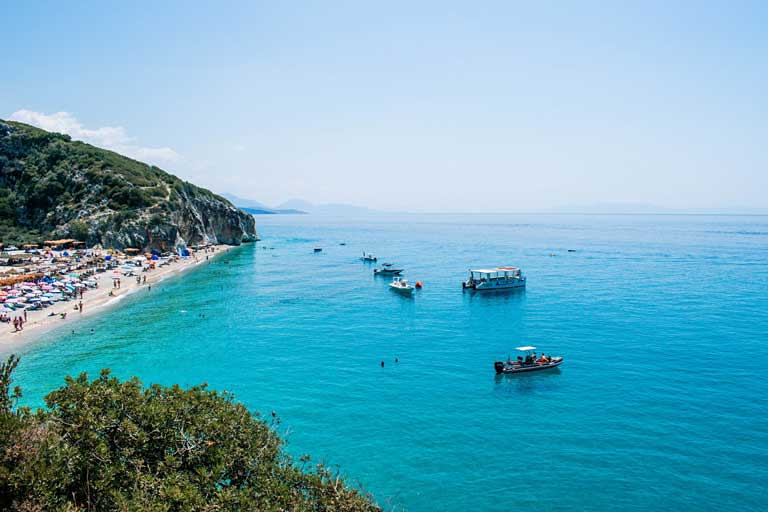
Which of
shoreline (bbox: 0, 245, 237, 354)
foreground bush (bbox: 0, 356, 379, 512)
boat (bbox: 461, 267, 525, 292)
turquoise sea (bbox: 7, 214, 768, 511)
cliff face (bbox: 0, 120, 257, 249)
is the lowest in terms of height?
turquoise sea (bbox: 7, 214, 768, 511)

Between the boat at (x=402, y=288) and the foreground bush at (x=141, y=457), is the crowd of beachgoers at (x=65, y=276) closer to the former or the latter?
the boat at (x=402, y=288)

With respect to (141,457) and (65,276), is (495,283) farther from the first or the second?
(141,457)

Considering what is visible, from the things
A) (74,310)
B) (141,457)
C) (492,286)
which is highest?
(141,457)

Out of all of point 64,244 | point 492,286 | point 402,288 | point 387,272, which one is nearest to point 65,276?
point 64,244

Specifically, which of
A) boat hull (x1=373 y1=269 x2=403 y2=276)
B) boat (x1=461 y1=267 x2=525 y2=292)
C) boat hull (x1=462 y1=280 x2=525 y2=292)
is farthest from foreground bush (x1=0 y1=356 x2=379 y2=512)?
boat hull (x1=373 y1=269 x2=403 y2=276)

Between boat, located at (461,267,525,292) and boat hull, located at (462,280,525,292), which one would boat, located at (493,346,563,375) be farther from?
boat, located at (461,267,525,292)

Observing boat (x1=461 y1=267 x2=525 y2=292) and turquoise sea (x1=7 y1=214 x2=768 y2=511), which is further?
boat (x1=461 y1=267 x2=525 y2=292)
